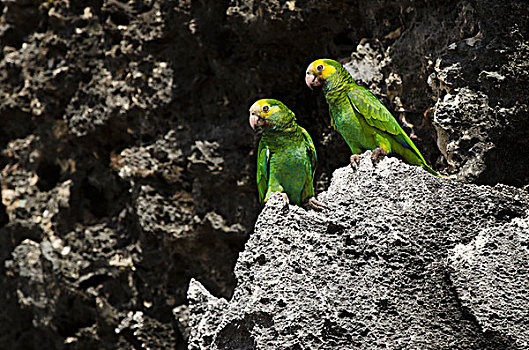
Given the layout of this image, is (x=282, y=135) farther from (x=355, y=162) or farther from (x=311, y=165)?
(x=355, y=162)

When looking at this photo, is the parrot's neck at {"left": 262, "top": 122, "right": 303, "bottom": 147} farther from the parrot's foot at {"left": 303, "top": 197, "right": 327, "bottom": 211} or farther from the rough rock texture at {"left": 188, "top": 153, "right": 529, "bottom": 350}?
the rough rock texture at {"left": 188, "top": 153, "right": 529, "bottom": 350}

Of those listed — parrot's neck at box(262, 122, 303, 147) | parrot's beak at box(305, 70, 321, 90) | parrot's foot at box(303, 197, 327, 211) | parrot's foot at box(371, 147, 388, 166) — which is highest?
parrot's beak at box(305, 70, 321, 90)

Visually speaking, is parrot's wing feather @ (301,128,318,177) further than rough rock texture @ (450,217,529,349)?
Yes

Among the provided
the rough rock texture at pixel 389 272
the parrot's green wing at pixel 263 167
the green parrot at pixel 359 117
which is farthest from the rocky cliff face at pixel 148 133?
the rough rock texture at pixel 389 272

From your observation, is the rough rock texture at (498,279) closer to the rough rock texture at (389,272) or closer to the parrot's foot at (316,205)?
the rough rock texture at (389,272)

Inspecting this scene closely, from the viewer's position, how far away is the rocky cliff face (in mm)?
4180

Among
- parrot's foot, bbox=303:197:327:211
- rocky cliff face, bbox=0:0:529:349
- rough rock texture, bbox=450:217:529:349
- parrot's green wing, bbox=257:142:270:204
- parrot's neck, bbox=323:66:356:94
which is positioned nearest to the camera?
rough rock texture, bbox=450:217:529:349

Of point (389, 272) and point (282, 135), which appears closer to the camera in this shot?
point (389, 272)

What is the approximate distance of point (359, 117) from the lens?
3209mm

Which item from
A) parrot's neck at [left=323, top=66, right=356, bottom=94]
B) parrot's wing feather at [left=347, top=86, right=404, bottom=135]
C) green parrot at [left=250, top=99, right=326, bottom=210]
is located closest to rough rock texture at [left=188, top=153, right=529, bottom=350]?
parrot's wing feather at [left=347, top=86, right=404, bottom=135]

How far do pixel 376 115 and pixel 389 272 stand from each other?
94 centimetres

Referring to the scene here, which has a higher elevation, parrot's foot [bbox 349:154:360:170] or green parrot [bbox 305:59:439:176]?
green parrot [bbox 305:59:439:176]

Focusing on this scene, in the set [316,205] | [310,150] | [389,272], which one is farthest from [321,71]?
[389,272]

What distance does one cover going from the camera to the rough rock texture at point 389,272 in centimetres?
243
